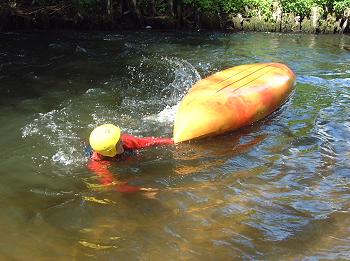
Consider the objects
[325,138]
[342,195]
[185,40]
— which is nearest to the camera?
A: [342,195]

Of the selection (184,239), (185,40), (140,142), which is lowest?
(184,239)

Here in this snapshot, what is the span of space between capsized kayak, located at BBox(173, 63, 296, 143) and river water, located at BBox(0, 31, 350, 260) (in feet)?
0.55

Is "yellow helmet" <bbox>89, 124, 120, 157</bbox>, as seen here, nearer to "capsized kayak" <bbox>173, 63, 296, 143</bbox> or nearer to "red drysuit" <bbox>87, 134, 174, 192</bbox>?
"red drysuit" <bbox>87, 134, 174, 192</bbox>

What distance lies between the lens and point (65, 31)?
12805 mm

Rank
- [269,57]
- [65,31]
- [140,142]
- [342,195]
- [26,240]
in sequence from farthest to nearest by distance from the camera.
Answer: [65,31] < [269,57] < [140,142] < [342,195] < [26,240]

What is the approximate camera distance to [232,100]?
252 inches

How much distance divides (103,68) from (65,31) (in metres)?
4.12

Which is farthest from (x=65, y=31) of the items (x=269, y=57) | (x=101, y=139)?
(x=101, y=139)

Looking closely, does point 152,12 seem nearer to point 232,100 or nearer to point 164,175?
point 232,100

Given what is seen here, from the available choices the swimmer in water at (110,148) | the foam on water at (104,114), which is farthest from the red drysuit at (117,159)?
the foam on water at (104,114)

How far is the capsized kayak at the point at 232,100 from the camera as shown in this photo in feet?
19.5

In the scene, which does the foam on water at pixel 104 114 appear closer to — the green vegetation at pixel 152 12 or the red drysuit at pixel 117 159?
the red drysuit at pixel 117 159

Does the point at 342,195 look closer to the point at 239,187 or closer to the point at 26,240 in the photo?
the point at 239,187

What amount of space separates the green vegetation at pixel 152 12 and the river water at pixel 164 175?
12.9 ft
